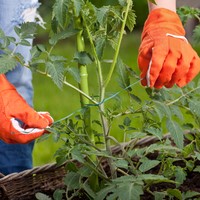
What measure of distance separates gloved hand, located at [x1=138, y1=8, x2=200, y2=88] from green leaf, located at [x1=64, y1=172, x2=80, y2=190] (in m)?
0.31

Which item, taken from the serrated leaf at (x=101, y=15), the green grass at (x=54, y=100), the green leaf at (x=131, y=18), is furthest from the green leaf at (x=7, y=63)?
the green grass at (x=54, y=100)

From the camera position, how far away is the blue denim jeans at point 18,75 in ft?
8.26

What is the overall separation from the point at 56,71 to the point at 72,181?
1.15 ft

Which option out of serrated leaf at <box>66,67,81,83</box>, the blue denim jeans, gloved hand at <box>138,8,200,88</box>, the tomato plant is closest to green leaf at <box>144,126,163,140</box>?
the tomato plant

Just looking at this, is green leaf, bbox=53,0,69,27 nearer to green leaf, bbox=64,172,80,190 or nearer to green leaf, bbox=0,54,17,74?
green leaf, bbox=0,54,17,74

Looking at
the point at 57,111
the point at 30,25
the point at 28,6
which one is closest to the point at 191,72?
the point at 30,25

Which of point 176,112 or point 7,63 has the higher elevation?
point 7,63

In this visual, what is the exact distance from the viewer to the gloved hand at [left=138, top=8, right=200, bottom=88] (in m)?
1.91

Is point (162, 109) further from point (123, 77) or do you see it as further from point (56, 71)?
point (56, 71)

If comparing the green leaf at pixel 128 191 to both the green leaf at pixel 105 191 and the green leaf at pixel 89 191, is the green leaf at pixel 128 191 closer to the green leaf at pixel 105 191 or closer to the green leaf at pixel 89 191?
the green leaf at pixel 105 191

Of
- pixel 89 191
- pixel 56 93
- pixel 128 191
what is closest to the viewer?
pixel 128 191

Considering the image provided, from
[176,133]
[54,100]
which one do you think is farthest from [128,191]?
[54,100]

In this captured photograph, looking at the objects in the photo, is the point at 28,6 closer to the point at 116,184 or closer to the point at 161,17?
the point at 161,17

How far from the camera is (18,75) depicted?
8.70ft
